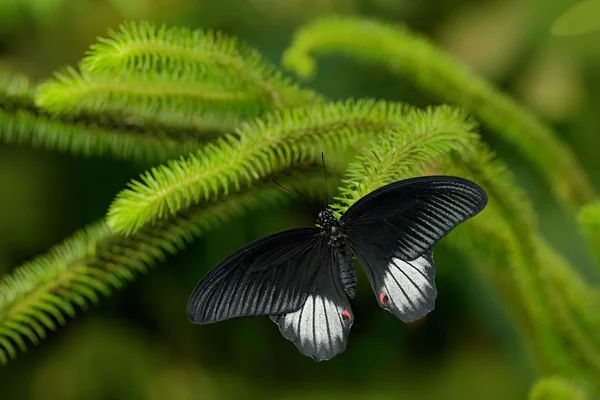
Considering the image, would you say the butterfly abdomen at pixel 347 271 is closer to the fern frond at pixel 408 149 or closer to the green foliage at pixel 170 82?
the fern frond at pixel 408 149

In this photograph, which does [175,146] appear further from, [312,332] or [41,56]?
[41,56]

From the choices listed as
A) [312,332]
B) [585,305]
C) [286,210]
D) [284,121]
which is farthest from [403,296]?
[286,210]

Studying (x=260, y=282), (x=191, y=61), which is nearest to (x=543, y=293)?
(x=260, y=282)

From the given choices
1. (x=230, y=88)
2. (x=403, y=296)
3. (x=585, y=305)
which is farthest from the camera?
(x=585, y=305)

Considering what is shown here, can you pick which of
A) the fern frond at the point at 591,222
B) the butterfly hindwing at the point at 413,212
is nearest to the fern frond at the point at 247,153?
the butterfly hindwing at the point at 413,212

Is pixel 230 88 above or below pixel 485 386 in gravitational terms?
above

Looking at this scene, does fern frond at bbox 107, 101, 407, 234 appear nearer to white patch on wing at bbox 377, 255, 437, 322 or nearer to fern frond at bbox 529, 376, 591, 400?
white patch on wing at bbox 377, 255, 437, 322
